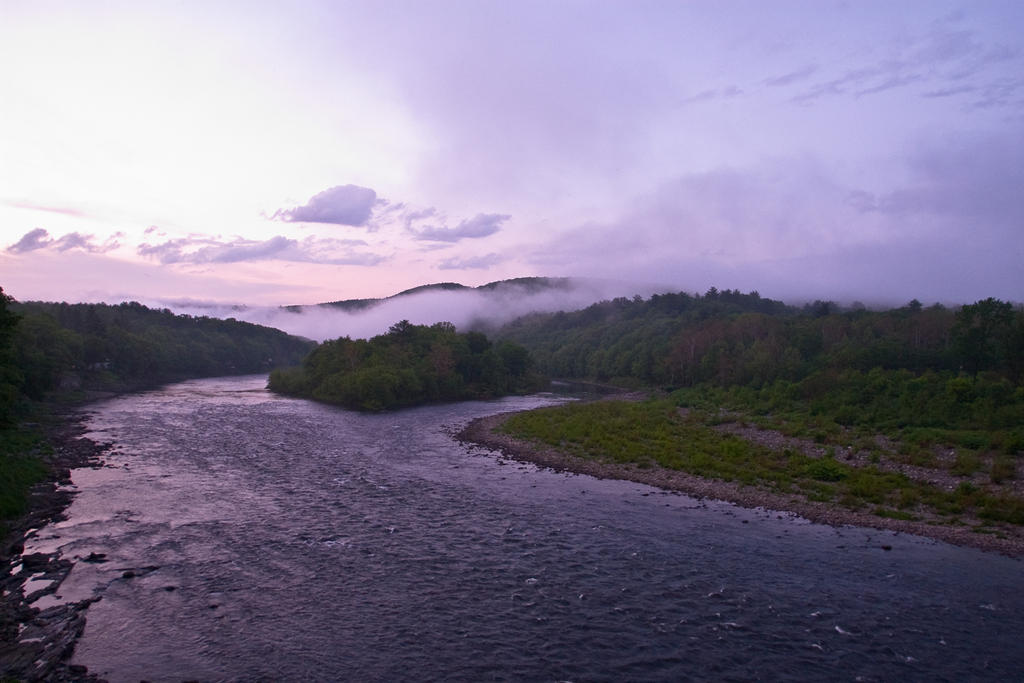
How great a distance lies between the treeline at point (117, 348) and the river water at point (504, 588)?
1873 centimetres

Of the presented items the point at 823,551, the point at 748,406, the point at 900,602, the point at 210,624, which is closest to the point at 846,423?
the point at 748,406

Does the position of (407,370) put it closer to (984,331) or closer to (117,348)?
(117,348)

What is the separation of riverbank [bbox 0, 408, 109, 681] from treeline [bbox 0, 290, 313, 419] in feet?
41.1

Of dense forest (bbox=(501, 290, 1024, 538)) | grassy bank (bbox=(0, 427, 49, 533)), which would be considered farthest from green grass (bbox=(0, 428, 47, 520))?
dense forest (bbox=(501, 290, 1024, 538))

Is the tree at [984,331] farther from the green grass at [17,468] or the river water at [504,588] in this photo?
the green grass at [17,468]

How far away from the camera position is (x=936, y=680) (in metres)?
11.5

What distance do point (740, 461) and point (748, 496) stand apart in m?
6.26

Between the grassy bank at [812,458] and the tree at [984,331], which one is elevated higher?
the tree at [984,331]

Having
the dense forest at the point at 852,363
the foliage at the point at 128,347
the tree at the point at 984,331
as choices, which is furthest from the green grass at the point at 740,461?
the foliage at the point at 128,347

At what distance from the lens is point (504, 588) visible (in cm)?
1538

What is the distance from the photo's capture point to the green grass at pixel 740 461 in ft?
74.0

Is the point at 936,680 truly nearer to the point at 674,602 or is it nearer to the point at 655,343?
the point at 674,602

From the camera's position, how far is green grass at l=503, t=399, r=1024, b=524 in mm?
22562

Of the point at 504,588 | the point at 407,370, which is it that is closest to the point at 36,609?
the point at 504,588
